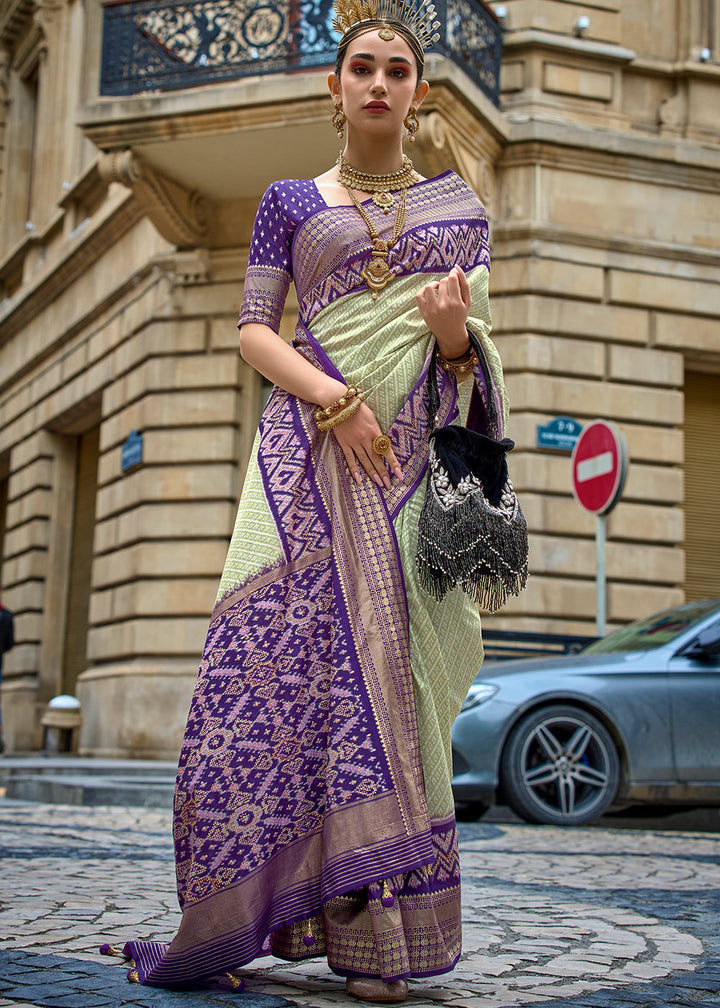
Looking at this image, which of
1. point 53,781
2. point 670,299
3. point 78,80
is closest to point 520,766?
point 53,781

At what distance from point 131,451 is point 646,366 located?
5.53m

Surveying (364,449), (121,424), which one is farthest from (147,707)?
(364,449)

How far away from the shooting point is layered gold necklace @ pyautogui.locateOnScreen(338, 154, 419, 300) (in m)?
3.13

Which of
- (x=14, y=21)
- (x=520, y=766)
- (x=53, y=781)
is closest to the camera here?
(x=520, y=766)

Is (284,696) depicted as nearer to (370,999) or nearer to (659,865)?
(370,999)

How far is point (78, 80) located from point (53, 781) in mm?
13339

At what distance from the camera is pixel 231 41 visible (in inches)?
534

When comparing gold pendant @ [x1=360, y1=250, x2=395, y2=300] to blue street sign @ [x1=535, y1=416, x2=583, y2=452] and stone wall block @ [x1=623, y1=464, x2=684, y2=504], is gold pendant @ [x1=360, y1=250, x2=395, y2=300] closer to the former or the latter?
blue street sign @ [x1=535, y1=416, x2=583, y2=452]

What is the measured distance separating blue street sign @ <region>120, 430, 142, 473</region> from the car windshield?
734cm

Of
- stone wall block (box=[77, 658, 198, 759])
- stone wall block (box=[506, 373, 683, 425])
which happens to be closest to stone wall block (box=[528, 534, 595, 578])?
stone wall block (box=[506, 373, 683, 425])

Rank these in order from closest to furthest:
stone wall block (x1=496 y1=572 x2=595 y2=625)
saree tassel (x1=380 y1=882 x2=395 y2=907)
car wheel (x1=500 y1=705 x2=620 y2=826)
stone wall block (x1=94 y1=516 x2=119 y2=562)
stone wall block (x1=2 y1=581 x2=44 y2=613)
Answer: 1. saree tassel (x1=380 y1=882 x2=395 y2=907)
2. car wheel (x1=500 y1=705 x2=620 y2=826)
3. stone wall block (x1=496 y1=572 x2=595 y2=625)
4. stone wall block (x1=94 y1=516 x2=119 y2=562)
5. stone wall block (x1=2 y1=581 x2=44 y2=613)

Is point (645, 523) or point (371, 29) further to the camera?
point (645, 523)

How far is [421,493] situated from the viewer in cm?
309

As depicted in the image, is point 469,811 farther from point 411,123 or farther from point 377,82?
point 377,82
